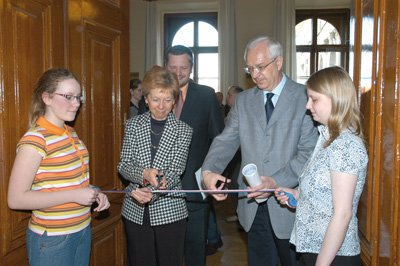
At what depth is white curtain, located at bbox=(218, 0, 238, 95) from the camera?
31.3 ft

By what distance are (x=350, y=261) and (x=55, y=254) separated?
141cm

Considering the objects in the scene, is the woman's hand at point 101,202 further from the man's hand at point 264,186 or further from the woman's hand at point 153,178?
the man's hand at point 264,186

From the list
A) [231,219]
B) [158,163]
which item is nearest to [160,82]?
[158,163]

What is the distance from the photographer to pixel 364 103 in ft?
7.29

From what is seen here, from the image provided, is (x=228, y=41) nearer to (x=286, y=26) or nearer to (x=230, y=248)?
(x=286, y=26)

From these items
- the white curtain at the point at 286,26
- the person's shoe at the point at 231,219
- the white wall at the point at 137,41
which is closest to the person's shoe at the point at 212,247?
the person's shoe at the point at 231,219

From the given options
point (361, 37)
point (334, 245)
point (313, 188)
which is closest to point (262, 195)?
point (313, 188)

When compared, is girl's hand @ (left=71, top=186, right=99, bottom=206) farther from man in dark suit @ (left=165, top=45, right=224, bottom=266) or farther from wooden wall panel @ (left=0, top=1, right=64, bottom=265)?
man in dark suit @ (left=165, top=45, right=224, bottom=266)

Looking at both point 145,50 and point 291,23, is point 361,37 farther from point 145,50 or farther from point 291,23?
point 145,50

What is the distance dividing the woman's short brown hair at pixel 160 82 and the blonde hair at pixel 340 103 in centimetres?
108

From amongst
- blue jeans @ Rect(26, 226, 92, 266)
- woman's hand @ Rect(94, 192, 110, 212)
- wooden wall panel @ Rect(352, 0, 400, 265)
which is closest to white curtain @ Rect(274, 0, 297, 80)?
wooden wall panel @ Rect(352, 0, 400, 265)

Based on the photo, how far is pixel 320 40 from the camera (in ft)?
32.4

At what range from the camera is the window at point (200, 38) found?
33.7 feet

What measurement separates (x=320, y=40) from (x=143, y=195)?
896 centimetres
